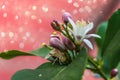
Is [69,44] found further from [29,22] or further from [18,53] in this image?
[29,22]

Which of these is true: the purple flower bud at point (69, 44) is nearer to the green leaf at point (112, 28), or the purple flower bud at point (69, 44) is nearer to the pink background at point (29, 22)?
the green leaf at point (112, 28)

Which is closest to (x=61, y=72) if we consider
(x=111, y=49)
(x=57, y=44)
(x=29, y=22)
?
(x=57, y=44)

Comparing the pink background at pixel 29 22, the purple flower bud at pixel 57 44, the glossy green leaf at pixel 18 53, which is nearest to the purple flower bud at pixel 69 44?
the purple flower bud at pixel 57 44

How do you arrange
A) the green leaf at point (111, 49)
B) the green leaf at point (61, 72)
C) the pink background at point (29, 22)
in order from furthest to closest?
the pink background at point (29, 22) < the green leaf at point (111, 49) < the green leaf at point (61, 72)

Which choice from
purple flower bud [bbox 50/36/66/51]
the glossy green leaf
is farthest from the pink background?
purple flower bud [bbox 50/36/66/51]

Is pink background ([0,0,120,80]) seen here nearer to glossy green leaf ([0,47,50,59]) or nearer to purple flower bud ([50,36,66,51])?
glossy green leaf ([0,47,50,59])

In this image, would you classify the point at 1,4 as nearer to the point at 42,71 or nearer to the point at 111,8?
the point at 111,8

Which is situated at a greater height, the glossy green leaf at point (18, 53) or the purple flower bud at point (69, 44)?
the glossy green leaf at point (18, 53)
